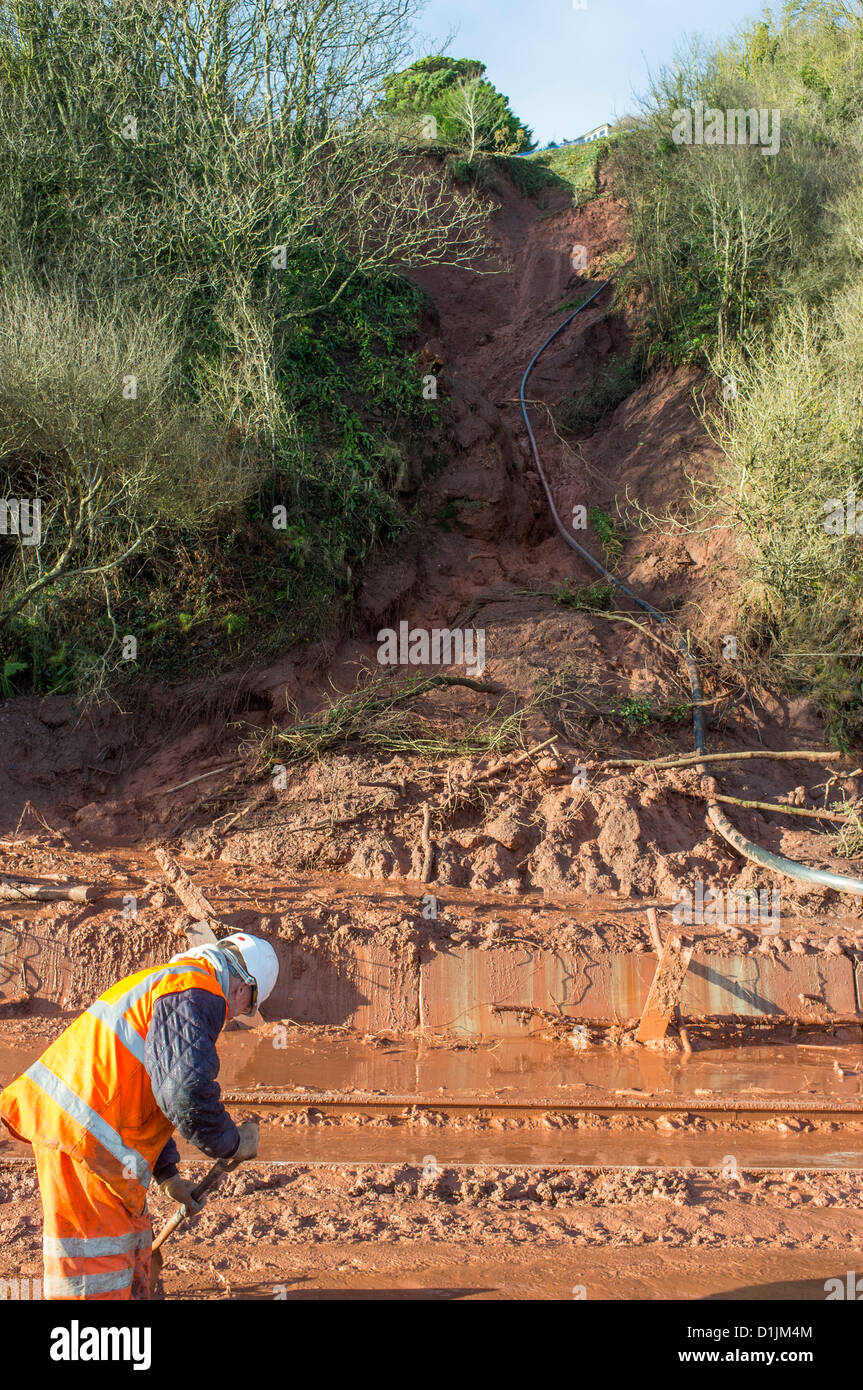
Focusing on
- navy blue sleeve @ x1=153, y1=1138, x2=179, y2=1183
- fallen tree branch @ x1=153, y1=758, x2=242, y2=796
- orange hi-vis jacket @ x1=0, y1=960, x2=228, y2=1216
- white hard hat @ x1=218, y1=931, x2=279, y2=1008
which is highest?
fallen tree branch @ x1=153, y1=758, x2=242, y2=796

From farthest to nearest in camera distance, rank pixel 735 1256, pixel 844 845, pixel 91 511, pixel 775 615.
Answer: pixel 775 615, pixel 91 511, pixel 844 845, pixel 735 1256

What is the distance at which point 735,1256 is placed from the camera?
4.36 meters

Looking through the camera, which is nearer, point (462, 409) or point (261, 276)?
point (261, 276)

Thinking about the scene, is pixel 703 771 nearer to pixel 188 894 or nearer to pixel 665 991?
pixel 665 991

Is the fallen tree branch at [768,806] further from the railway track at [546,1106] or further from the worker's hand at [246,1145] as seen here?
the worker's hand at [246,1145]

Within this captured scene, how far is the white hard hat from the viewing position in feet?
11.7

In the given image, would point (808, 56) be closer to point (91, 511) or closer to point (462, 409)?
point (462, 409)

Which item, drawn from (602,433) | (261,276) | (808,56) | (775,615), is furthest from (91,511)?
(808,56)

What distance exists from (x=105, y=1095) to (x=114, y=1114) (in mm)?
72

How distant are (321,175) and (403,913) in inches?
401

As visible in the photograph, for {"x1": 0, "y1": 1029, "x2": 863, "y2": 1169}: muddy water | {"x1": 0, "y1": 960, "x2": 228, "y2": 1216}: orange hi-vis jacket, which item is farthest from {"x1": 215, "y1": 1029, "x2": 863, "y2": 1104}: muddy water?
{"x1": 0, "y1": 960, "x2": 228, "y2": 1216}: orange hi-vis jacket

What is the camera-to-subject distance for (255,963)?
11.8 ft

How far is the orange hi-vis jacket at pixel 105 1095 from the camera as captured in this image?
10.5 feet

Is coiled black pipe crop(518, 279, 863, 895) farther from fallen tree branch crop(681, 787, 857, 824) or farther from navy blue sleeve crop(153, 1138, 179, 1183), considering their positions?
navy blue sleeve crop(153, 1138, 179, 1183)
